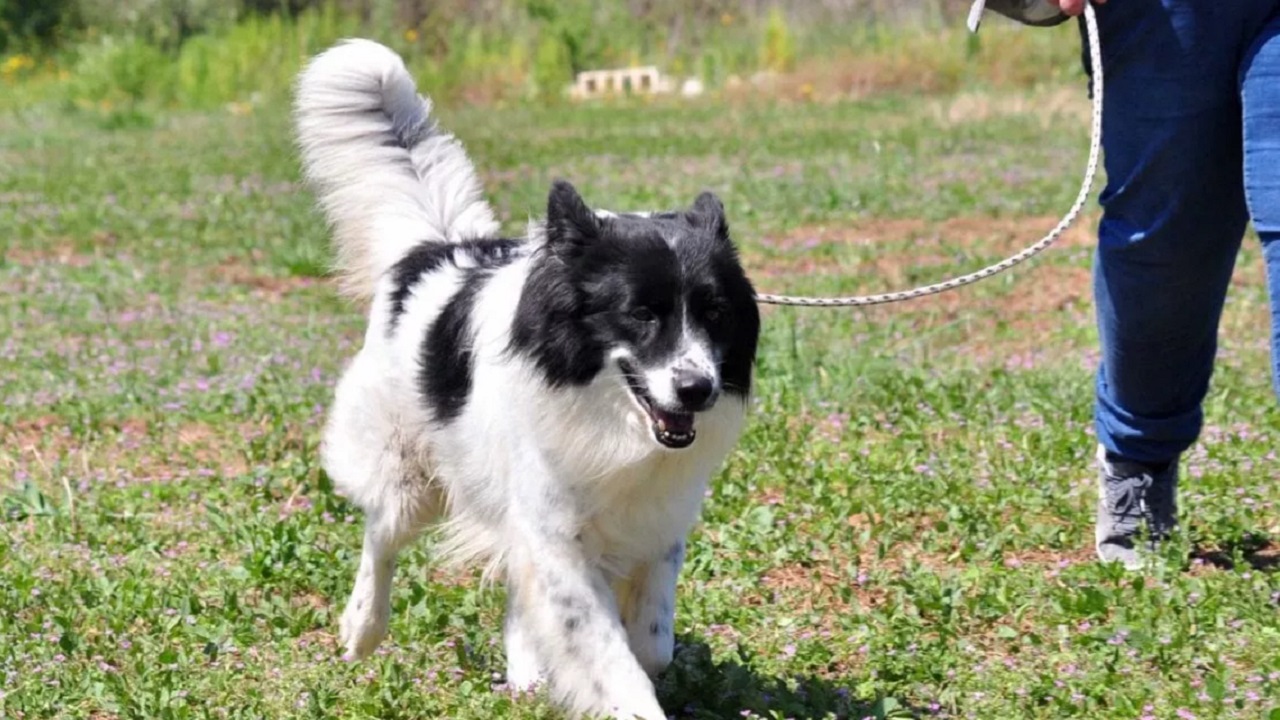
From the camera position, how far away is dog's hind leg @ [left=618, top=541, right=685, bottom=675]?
428cm

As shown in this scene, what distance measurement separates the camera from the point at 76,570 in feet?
17.6

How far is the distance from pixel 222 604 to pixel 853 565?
5.96ft

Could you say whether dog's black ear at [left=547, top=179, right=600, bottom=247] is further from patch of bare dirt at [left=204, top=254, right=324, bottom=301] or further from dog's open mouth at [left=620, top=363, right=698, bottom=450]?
patch of bare dirt at [left=204, top=254, right=324, bottom=301]

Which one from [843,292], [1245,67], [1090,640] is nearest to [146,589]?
[1090,640]

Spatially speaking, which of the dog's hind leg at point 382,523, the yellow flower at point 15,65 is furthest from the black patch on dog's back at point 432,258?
the yellow flower at point 15,65

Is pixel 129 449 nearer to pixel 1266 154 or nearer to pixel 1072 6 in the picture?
pixel 1072 6

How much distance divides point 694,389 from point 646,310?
0.80 ft

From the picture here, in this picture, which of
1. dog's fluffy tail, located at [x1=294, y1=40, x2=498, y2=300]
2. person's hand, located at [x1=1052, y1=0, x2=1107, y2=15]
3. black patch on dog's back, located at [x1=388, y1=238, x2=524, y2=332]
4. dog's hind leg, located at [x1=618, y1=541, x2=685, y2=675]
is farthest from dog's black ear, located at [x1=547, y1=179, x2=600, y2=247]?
person's hand, located at [x1=1052, y1=0, x2=1107, y2=15]

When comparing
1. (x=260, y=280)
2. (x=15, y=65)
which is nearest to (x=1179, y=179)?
(x=260, y=280)

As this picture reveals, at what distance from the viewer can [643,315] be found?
3.96m

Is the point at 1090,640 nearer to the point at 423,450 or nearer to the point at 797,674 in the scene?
the point at 797,674

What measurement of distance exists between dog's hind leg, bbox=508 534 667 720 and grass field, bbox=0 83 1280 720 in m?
0.20

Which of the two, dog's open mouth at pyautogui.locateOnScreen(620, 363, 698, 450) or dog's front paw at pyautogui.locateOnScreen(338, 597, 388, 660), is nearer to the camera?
dog's open mouth at pyautogui.locateOnScreen(620, 363, 698, 450)

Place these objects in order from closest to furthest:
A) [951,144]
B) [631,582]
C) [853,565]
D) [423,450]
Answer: [631,582] → [423,450] → [853,565] → [951,144]
